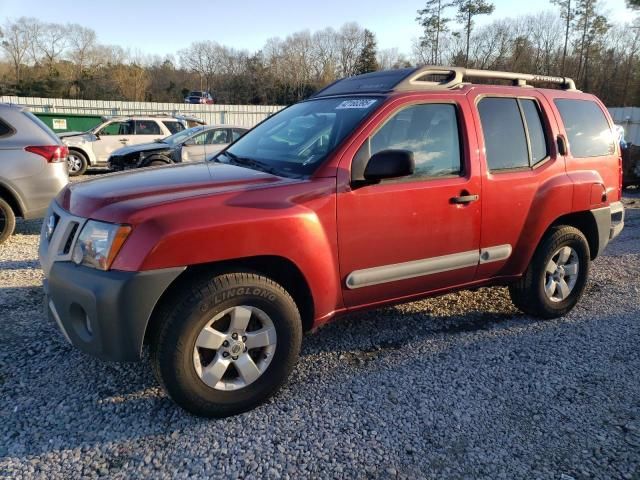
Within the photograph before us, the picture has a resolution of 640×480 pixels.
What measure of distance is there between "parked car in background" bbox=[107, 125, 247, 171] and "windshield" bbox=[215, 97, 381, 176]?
8.06 m

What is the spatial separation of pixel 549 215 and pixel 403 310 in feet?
4.78

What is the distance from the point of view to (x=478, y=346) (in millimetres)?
3799

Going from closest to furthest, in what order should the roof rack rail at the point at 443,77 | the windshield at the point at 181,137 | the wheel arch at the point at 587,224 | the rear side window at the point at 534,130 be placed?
1. the roof rack rail at the point at 443,77
2. the rear side window at the point at 534,130
3. the wheel arch at the point at 587,224
4. the windshield at the point at 181,137

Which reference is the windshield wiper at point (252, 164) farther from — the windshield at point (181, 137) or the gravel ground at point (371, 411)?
the windshield at point (181, 137)

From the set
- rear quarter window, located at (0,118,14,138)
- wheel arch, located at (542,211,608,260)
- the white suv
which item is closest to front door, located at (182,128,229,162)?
the white suv

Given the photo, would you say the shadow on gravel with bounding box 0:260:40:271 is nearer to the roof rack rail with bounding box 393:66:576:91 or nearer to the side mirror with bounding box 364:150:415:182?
the side mirror with bounding box 364:150:415:182

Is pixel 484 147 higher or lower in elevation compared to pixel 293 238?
higher

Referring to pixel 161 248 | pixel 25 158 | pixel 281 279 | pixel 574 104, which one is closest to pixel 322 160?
pixel 281 279

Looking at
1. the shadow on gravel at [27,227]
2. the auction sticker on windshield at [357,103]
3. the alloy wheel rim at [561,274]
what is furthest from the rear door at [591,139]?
the shadow on gravel at [27,227]

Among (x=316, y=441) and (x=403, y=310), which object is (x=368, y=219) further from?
(x=403, y=310)

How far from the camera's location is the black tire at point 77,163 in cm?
1396

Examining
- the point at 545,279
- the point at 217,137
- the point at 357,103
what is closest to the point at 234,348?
the point at 357,103

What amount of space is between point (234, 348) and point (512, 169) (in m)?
2.48

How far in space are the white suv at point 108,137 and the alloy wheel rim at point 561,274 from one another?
13336 mm
